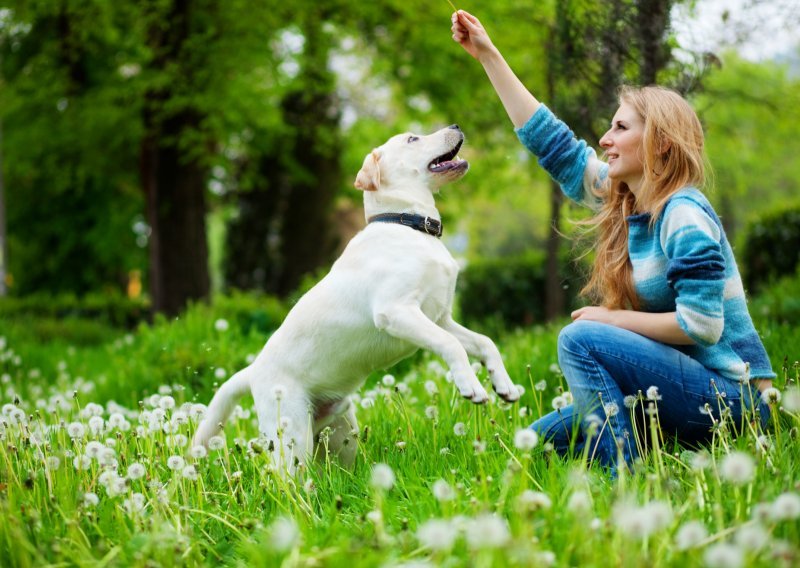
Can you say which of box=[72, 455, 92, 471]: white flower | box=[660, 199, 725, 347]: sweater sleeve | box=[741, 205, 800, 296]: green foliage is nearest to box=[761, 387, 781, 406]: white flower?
box=[660, 199, 725, 347]: sweater sleeve

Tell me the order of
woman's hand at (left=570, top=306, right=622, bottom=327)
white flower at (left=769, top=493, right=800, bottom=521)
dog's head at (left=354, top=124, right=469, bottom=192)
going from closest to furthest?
white flower at (left=769, top=493, right=800, bottom=521) < woman's hand at (left=570, top=306, right=622, bottom=327) < dog's head at (left=354, top=124, right=469, bottom=192)

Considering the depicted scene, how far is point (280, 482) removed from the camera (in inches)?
114

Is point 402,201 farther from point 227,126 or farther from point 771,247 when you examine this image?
point 227,126

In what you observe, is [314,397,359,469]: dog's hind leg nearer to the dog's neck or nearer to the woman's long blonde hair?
the dog's neck

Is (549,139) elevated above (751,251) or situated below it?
above

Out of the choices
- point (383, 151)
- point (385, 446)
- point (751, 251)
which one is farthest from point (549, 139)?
point (751, 251)

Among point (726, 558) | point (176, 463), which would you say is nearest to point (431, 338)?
point (176, 463)

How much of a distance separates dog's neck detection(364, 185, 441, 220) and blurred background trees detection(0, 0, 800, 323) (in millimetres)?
2695

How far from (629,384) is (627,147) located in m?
1.00

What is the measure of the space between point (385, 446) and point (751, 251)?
8.26 metres

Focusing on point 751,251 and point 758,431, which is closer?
point 758,431

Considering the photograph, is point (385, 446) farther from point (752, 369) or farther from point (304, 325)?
point (752, 369)

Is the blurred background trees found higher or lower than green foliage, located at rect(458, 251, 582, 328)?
higher

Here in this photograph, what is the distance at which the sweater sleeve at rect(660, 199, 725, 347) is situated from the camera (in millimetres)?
2842
